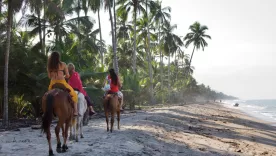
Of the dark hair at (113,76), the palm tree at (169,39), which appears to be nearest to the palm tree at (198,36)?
the palm tree at (169,39)

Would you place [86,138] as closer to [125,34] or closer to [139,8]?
[139,8]

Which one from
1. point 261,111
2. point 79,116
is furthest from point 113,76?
point 261,111

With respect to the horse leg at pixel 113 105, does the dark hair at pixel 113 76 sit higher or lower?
higher

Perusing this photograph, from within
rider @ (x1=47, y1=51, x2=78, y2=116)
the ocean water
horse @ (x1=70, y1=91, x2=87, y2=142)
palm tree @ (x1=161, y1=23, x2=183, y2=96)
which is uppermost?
palm tree @ (x1=161, y1=23, x2=183, y2=96)

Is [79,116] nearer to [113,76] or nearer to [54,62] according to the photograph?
[54,62]

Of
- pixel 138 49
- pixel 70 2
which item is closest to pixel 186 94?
pixel 138 49

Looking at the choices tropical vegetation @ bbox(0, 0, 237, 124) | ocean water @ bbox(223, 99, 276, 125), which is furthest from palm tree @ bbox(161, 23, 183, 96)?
ocean water @ bbox(223, 99, 276, 125)

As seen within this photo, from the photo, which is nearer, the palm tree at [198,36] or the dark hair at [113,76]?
the dark hair at [113,76]

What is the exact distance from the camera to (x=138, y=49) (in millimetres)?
50656

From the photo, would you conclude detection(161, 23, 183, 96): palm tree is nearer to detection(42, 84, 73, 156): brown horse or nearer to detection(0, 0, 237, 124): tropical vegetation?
detection(0, 0, 237, 124): tropical vegetation

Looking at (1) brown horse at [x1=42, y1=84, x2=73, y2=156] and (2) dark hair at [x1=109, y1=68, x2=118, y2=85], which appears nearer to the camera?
(1) brown horse at [x1=42, y1=84, x2=73, y2=156]

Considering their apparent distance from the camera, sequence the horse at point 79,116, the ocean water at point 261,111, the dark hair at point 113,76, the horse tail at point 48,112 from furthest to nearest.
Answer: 1. the ocean water at point 261,111
2. the dark hair at point 113,76
3. the horse at point 79,116
4. the horse tail at point 48,112

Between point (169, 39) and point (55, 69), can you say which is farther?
point (169, 39)

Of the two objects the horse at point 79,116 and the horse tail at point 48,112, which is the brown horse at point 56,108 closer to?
the horse tail at point 48,112
